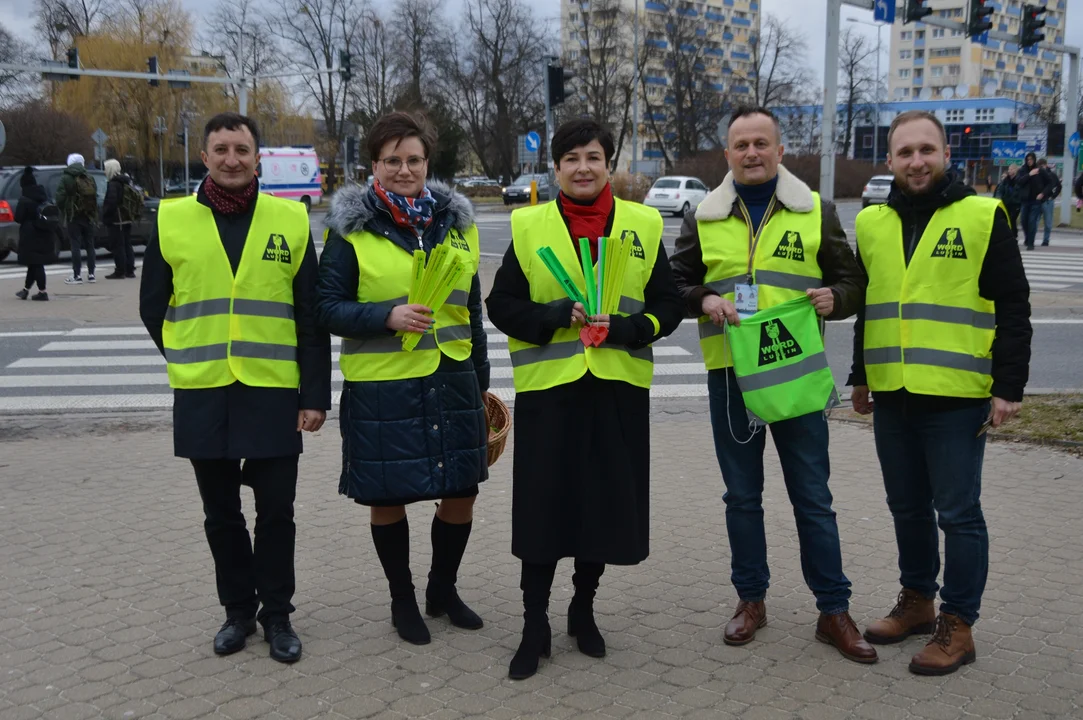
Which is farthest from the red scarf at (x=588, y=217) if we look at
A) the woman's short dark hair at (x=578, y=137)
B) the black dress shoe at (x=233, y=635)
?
the black dress shoe at (x=233, y=635)

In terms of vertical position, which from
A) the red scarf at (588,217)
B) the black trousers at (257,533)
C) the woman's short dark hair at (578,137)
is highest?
the woman's short dark hair at (578,137)

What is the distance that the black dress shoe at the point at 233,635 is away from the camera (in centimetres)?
421

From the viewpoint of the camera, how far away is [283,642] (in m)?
4.17

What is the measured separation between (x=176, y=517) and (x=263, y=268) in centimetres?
253

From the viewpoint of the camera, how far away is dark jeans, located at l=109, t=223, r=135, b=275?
17.9 m

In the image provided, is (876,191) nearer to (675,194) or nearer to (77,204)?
(675,194)

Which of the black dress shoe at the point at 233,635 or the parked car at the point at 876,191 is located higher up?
the parked car at the point at 876,191

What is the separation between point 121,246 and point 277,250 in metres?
15.1

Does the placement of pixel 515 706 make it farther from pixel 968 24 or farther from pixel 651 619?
pixel 968 24

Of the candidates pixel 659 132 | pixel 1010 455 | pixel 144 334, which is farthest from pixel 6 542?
pixel 659 132

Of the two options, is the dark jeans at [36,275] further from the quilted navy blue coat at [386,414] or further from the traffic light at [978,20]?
the traffic light at [978,20]

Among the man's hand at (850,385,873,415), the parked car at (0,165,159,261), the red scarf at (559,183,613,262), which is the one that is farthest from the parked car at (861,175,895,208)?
the red scarf at (559,183,613,262)

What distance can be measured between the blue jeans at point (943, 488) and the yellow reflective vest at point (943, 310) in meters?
0.13

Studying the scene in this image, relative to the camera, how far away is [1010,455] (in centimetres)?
725
